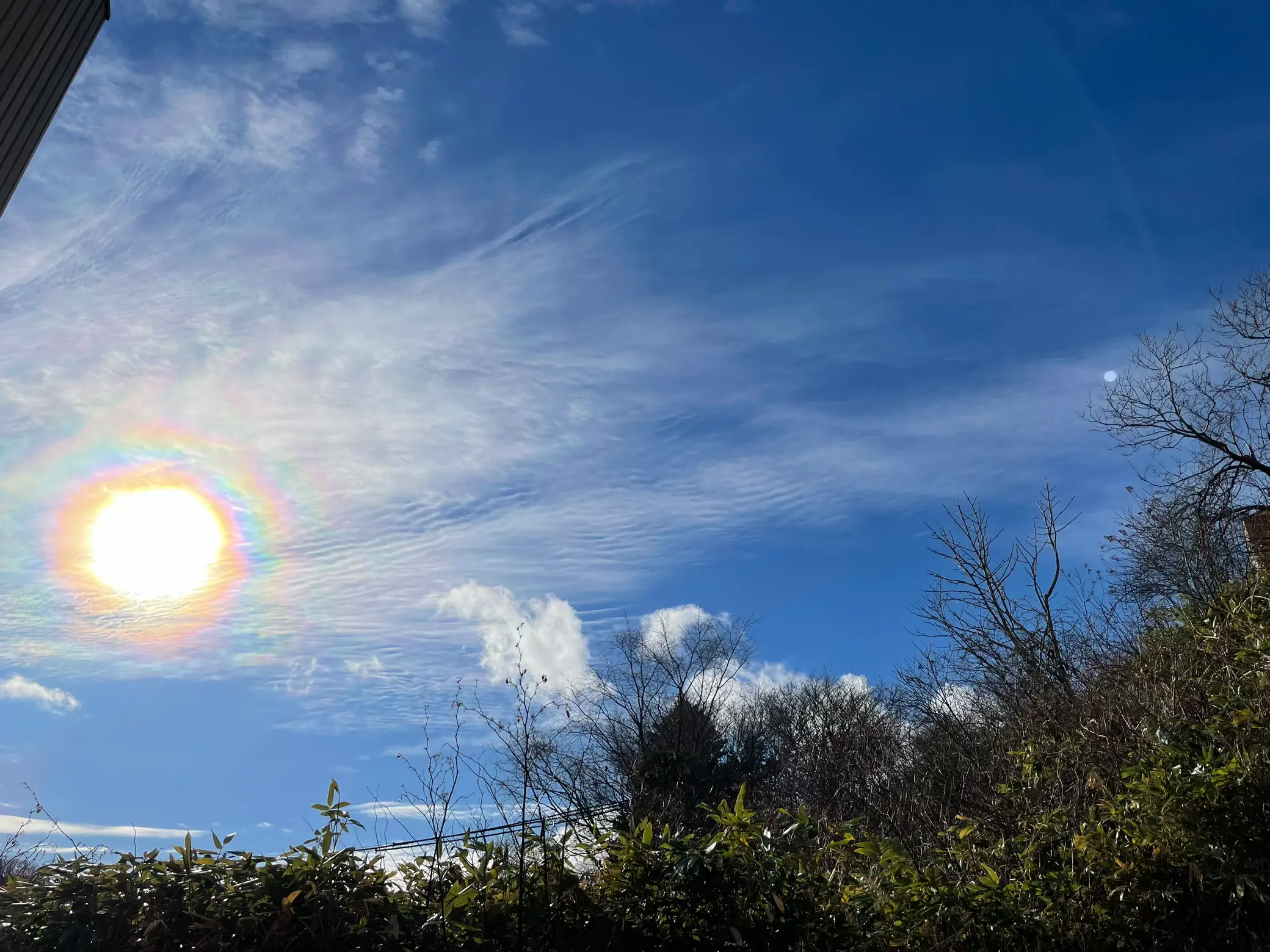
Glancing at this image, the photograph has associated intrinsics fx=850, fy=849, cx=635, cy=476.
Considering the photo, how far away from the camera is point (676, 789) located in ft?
42.3

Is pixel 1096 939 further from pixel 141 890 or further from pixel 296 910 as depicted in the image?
pixel 141 890

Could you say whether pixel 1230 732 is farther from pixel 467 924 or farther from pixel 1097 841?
pixel 467 924

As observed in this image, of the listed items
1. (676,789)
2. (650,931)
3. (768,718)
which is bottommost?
(650,931)

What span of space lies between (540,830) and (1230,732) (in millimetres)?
4144

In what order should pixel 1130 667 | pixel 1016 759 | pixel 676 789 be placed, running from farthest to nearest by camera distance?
pixel 676 789, pixel 1130 667, pixel 1016 759

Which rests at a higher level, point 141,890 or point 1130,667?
point 1130,667

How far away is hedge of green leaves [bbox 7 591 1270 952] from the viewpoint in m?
3.70

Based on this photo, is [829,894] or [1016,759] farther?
[1016,759]

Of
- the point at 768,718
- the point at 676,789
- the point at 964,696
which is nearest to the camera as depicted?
the point at 964,696

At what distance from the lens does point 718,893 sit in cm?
408

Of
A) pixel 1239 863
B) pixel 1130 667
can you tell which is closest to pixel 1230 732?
pixel 1239 863

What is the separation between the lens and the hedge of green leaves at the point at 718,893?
12.1 feet

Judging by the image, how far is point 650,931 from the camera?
408 centimetres

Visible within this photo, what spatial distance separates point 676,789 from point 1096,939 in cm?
940
